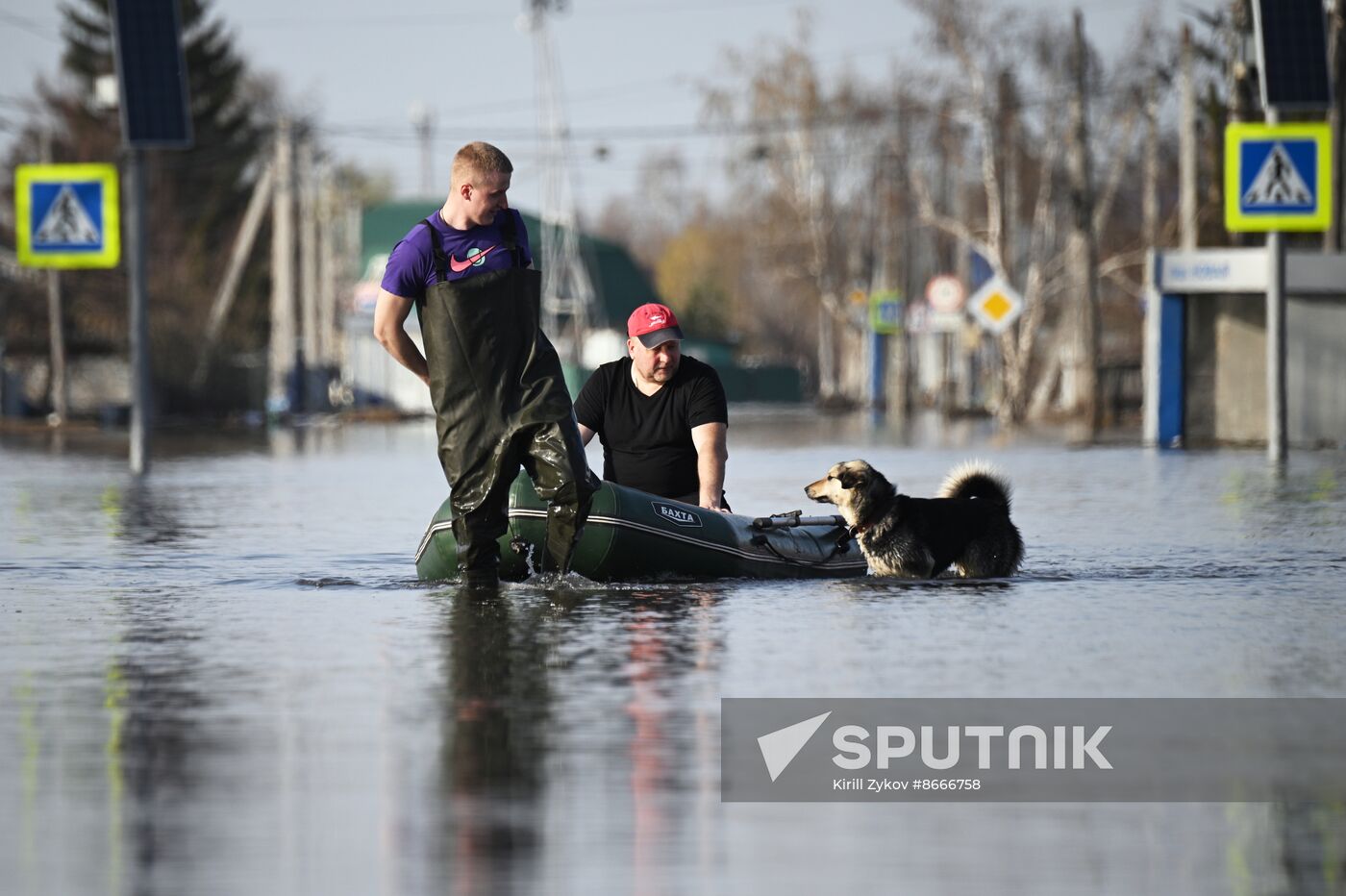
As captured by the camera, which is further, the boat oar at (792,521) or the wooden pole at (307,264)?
the wooden pole at (307,264)

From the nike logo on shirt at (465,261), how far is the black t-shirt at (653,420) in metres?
2.26

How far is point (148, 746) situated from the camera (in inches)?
323

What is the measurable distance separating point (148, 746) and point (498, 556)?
5.21 m

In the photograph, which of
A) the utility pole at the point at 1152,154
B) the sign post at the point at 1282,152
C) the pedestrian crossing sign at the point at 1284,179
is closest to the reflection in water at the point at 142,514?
the sign post at the point at 1282,152

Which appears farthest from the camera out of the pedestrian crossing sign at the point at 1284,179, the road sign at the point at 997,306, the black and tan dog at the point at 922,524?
the road sign at the point at 997,306

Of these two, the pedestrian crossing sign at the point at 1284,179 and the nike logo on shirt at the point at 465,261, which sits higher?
the pedestrian crossing sign at the point at 1284,179

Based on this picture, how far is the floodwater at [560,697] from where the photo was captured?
6285 mm

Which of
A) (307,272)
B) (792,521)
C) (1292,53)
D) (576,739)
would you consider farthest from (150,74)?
(307,272)

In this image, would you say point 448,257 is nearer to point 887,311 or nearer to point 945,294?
point 945,294

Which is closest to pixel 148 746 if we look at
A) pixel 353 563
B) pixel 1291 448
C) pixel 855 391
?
pixel 353 563

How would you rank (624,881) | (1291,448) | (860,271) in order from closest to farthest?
(624,881) < (1291,448) < (860,271)

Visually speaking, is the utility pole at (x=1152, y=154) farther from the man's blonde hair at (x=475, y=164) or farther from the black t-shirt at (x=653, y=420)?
the man's blonde hair at (x=475, y=164)

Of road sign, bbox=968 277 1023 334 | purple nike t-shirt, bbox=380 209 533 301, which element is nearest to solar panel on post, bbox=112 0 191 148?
purple nike t-shirt, bbox=380 209 533 301

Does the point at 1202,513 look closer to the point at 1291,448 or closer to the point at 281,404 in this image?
the point at 1291,448
